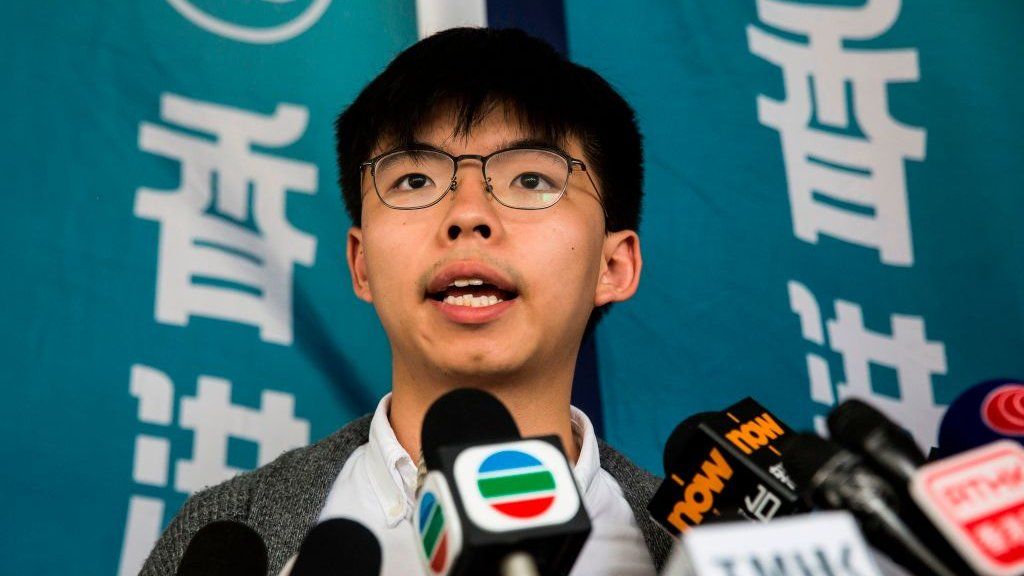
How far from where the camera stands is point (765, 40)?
6.89ft

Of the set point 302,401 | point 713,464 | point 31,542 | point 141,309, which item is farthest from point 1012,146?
point 31,542

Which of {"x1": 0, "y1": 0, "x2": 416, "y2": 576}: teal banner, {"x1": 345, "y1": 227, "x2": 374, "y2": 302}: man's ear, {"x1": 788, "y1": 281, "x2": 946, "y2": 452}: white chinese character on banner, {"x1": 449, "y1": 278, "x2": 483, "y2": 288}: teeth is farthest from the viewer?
{"x1": 788, "y1": 281, "x2": 946, "y2": 452}: white chinese character on banner

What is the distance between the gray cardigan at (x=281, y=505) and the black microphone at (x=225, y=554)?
61 cm

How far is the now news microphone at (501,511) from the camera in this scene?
28.0 inches

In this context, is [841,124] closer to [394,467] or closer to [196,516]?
[394,467]

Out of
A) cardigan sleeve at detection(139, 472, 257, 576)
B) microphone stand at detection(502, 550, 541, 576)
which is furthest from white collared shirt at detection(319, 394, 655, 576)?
microphone stand at detection(502, 550, 541, 576)

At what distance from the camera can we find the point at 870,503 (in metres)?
0.77

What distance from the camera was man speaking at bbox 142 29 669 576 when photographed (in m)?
1.53

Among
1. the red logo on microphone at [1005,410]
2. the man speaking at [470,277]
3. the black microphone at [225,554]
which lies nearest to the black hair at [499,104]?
the man speaking at [470,277]

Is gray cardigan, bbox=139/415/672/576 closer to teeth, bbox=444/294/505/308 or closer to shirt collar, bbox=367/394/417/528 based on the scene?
shirt collar, bbox=367/394/417/528

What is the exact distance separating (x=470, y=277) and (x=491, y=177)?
17 cm

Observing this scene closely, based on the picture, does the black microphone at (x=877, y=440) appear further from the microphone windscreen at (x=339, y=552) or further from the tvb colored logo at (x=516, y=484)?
the microphone windscreen at (x=339, y=552)

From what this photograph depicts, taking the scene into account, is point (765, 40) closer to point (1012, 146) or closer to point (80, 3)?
point (1012, 146)

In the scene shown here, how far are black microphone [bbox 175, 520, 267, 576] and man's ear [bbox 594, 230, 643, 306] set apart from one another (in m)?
0.97
